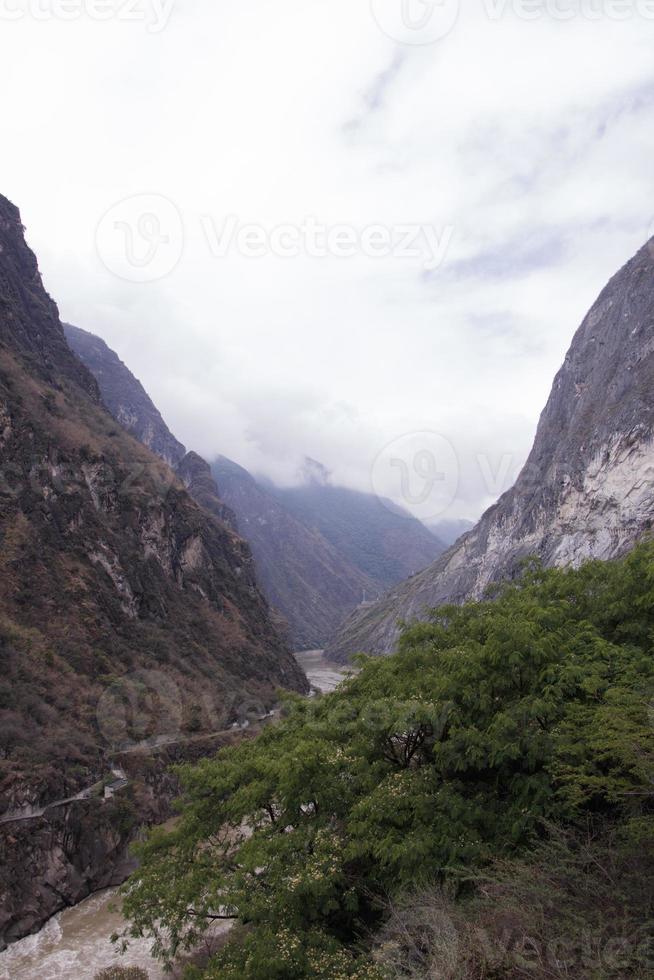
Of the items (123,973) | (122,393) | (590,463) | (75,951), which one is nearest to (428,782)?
(123,973)

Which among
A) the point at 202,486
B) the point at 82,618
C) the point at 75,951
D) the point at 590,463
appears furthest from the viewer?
the point at 202,486

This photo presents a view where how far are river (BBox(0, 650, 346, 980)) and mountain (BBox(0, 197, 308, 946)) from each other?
0.99m

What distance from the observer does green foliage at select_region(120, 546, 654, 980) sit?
1101cm

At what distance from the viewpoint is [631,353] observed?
91.3 m

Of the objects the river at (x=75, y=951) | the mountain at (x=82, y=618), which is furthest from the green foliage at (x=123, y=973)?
the mountain at (x=82, y=618)

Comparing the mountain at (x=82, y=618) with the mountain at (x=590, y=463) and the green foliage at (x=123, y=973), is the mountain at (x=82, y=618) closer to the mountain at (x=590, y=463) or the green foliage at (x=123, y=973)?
the green foliage at (x=123, y=973)

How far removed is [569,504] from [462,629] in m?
79.3

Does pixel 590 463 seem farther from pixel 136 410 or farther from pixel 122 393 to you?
pixel 122 393

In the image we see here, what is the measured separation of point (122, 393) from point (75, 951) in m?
172

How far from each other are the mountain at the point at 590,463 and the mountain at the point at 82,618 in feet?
103

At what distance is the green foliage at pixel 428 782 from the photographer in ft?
36.1

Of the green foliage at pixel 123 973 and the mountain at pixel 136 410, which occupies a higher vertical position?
the mountain at pixel 136 410

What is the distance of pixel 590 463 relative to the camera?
86312mm

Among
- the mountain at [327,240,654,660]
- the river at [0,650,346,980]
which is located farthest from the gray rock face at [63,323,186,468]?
the river at [0,650,346,980]
